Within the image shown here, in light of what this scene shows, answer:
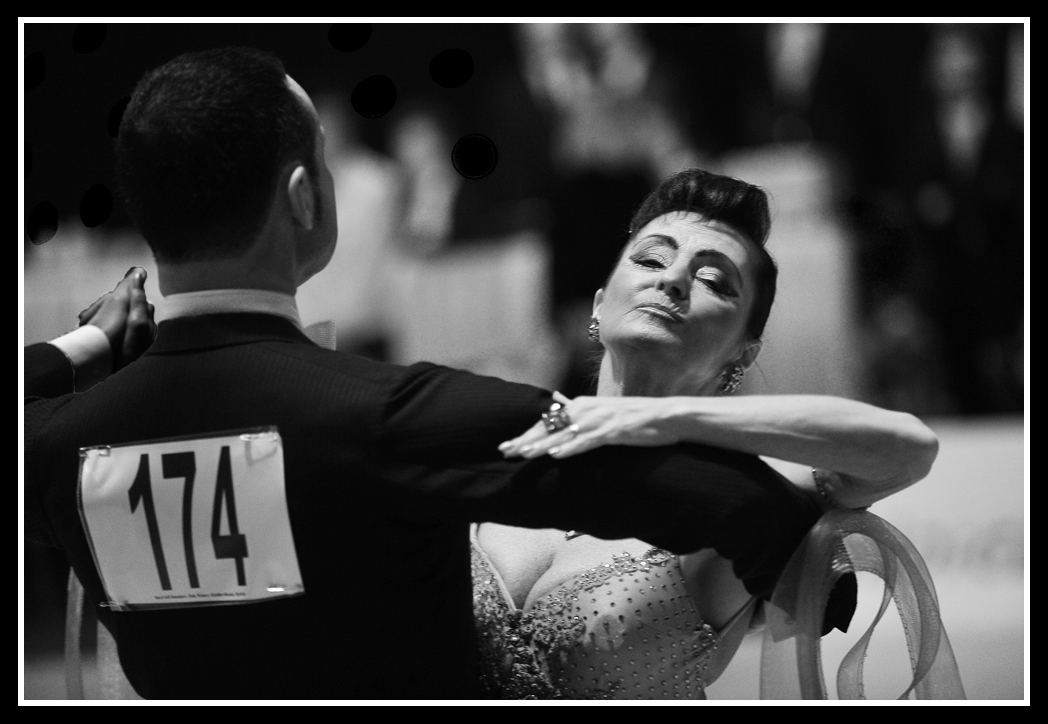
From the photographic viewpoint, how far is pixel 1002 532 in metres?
5.29

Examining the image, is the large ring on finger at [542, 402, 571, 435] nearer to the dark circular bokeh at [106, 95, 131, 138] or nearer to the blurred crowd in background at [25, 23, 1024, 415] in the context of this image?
the dark circular bokeh at [106, 95, 131, 138]

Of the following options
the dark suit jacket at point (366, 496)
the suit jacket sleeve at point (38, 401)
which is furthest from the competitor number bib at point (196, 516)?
the suit jacket sleeve at point (38, 401)

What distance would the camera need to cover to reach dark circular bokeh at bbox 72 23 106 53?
77.6 inches

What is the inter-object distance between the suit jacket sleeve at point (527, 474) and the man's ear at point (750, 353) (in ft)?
2.26

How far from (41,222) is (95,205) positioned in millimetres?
164

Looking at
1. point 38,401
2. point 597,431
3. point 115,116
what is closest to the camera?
point 597,431

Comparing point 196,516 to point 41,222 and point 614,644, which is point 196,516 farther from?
point 41,222

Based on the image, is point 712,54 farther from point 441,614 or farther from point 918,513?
point 441,614

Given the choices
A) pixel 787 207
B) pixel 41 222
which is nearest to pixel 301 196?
pixel 41 222

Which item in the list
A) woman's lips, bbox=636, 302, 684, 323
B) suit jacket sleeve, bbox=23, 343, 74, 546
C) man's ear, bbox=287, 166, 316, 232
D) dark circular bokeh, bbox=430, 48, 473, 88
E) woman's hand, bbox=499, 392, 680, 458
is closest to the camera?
woman's hand, bbox=499, 392, 680, 458

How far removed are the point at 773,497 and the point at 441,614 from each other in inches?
19.3

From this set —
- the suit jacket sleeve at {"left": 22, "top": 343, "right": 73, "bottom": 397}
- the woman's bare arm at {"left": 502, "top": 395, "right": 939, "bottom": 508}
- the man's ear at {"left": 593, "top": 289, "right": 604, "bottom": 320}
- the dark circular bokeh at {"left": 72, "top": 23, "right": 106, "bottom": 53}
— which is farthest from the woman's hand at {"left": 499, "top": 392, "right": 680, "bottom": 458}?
the dark circular bokeh at {"left": 72, "top": 23, "right": 106, "bottom": 53}

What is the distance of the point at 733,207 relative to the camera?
2.01 m

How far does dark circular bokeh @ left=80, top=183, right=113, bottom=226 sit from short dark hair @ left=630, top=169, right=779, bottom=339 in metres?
1.17
